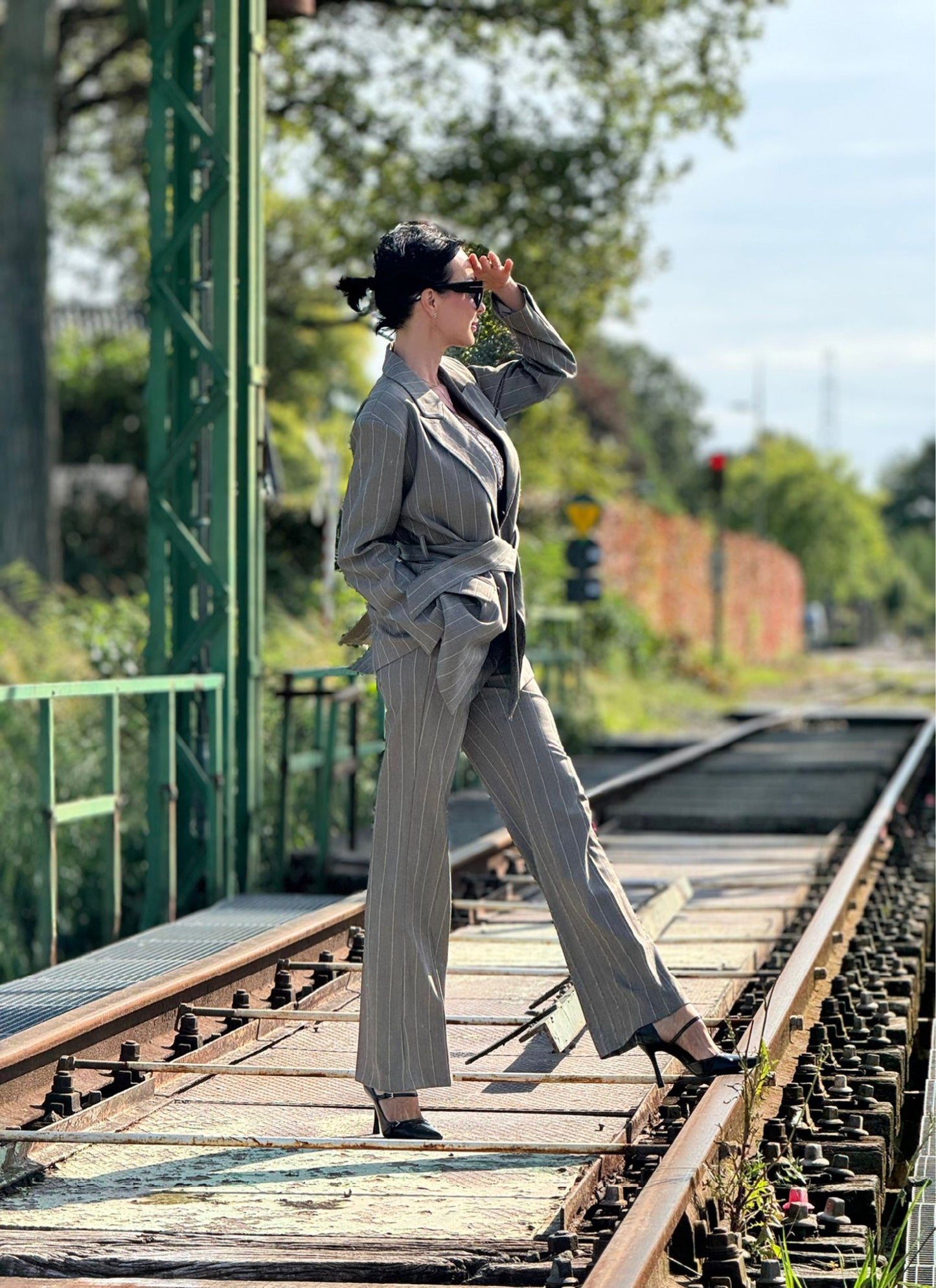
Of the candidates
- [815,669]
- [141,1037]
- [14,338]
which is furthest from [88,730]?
[815,669]

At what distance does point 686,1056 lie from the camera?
4305 millimetres

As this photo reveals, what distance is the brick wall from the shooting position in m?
35.5

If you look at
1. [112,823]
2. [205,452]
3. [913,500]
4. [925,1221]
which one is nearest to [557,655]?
[205,452]

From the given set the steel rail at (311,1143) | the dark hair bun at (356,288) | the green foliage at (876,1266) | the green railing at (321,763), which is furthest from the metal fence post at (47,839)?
the green foliage at (876,1266)

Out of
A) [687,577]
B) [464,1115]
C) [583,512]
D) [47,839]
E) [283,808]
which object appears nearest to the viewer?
[464,1115]

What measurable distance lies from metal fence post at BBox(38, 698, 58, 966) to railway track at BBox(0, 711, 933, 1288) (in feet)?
1.13

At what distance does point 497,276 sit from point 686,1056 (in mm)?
1812

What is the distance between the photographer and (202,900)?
895 cm

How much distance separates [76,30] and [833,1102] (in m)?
22.9

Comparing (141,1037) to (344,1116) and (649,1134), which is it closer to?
(344,1116)

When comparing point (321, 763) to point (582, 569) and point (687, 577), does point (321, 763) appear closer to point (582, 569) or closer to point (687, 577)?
point (582, 569)

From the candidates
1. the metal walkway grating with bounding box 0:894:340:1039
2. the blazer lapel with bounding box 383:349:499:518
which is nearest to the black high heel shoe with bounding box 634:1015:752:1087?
the blazer lapel with bounding box 383:349:499:518

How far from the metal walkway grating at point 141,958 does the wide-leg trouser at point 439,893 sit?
1.54 m

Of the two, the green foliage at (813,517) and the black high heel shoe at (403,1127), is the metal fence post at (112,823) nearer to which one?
the black high heel shoe at (403,1127)
